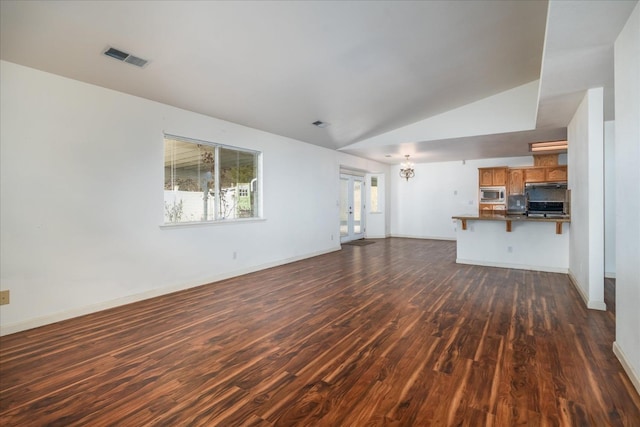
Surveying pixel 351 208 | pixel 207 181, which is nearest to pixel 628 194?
pixel 207 181

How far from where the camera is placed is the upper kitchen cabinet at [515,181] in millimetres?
8820

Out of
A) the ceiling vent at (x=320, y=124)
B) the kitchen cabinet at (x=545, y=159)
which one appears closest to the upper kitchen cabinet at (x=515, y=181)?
the kitchen cabinet at (x=545, y=159)

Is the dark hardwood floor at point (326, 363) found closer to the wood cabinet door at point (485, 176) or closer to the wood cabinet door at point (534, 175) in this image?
the wood cabinet door at point (534, 175)

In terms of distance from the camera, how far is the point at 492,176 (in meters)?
9.17

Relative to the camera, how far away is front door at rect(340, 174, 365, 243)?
9461 mm

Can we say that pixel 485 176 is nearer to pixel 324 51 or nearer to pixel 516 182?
pixel 516 182

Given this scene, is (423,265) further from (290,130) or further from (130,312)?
(130,312)

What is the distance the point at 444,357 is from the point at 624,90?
2.41 meters

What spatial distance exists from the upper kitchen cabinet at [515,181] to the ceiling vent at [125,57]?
905cm

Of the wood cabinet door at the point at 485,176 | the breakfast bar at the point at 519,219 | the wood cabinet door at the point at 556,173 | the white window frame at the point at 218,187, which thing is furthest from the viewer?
the wood cabinet door at the point at 485,176

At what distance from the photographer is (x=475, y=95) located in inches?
227

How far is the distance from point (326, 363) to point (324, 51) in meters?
3.18

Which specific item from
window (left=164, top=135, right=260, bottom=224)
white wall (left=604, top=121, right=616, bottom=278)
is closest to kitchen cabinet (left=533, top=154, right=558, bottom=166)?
white wall (left=604, top=121, right=616, bottom=278)

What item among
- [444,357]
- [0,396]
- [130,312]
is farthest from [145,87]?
[444,357]
